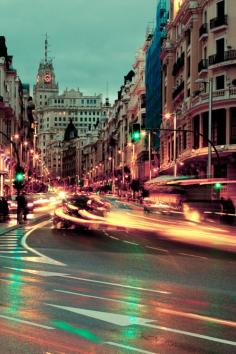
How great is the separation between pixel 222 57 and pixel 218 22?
2992mm

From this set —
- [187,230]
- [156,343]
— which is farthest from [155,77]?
[156,343]

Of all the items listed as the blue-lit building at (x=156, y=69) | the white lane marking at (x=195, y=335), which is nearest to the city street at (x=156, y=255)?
the white lane marking at (x=195, y=335)

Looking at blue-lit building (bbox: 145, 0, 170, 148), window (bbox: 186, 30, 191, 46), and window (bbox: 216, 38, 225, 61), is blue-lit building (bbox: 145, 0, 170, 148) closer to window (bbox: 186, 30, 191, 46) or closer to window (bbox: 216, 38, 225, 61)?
window (bbox: 186, 30, 191, 46)

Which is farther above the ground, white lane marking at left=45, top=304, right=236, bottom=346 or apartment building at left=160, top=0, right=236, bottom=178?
apartment building at left=160, top=0, right=236, bottom=178

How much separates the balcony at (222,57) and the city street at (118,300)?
36.7 m

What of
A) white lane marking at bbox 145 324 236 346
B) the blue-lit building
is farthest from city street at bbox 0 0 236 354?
the blue-lit building

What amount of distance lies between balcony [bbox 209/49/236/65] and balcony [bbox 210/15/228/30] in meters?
2.29

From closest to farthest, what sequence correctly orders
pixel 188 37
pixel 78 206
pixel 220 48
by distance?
pixel 78 206 → pixel 220 48 → pixel 188 37

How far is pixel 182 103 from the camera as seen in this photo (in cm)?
6931

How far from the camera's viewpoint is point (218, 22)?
5691cm

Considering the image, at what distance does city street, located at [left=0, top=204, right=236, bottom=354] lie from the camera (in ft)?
27.1

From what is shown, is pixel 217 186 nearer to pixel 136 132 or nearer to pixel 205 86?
pixel 136 132

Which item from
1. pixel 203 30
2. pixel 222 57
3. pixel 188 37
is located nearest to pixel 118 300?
pixel 222 57

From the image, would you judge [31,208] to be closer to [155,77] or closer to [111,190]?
[155,77]
